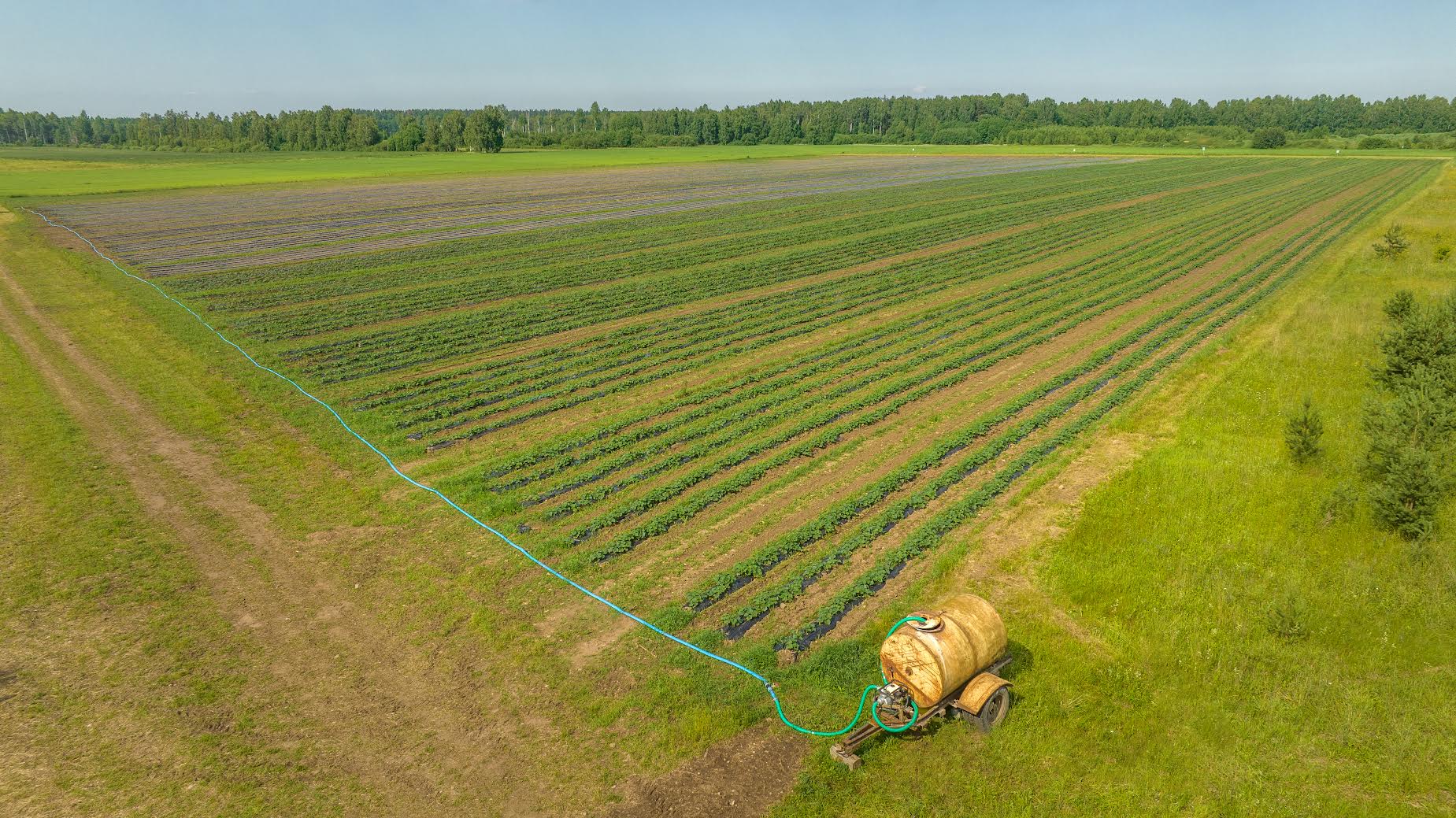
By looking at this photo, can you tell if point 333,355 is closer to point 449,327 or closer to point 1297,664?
point 449,327

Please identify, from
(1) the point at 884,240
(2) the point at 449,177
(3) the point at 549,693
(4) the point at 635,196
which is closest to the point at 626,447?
(3) the point at 549,693

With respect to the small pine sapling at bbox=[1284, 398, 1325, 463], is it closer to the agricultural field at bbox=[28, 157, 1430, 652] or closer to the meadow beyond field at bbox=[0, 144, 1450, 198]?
the agricultural field at bbox=[28, 157, 1430, 652]

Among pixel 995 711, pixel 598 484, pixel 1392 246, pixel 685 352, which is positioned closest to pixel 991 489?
pixel 995 711

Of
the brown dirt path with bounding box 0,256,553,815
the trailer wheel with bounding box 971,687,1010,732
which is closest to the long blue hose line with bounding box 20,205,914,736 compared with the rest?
the trailer wheel with bounding box 971,687,1010,732

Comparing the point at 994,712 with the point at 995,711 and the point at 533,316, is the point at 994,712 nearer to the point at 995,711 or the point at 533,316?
the point at 995,711

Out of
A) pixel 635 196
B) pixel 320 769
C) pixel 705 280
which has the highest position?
pixel 635 196
